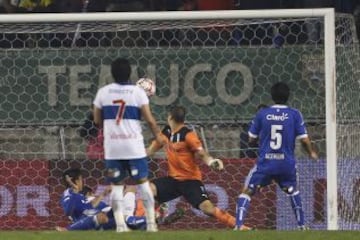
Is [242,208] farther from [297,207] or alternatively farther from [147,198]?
[147,198]

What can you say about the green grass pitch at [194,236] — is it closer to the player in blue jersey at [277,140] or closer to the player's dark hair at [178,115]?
the player in blue jersey at [277,140]

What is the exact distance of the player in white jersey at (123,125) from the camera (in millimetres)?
12539

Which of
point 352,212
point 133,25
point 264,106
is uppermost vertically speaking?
point 133,25

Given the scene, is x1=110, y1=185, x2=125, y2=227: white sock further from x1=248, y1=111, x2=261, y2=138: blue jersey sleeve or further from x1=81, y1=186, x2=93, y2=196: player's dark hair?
x1=81, y1=186, x2=93, y2=196: player's dark hair

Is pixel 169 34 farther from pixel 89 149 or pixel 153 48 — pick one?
pixel 89 149

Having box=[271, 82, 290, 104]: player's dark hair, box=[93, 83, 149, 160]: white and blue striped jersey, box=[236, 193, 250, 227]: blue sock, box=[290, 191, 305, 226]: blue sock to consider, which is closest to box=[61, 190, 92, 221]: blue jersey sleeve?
box=[236, 193, 250, 227]: blue sock

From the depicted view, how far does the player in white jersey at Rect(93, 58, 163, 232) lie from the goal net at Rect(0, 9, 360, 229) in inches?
131

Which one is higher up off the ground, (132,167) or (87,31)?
(87,31)

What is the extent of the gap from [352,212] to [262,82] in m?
2.09

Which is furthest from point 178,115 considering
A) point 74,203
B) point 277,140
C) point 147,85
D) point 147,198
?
point 147,198

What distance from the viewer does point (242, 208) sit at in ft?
49.0

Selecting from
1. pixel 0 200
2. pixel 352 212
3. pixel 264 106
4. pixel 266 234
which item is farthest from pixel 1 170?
pixel 266 234

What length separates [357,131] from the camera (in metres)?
15.9

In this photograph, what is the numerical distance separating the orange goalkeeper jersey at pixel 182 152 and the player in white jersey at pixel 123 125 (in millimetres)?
2694
